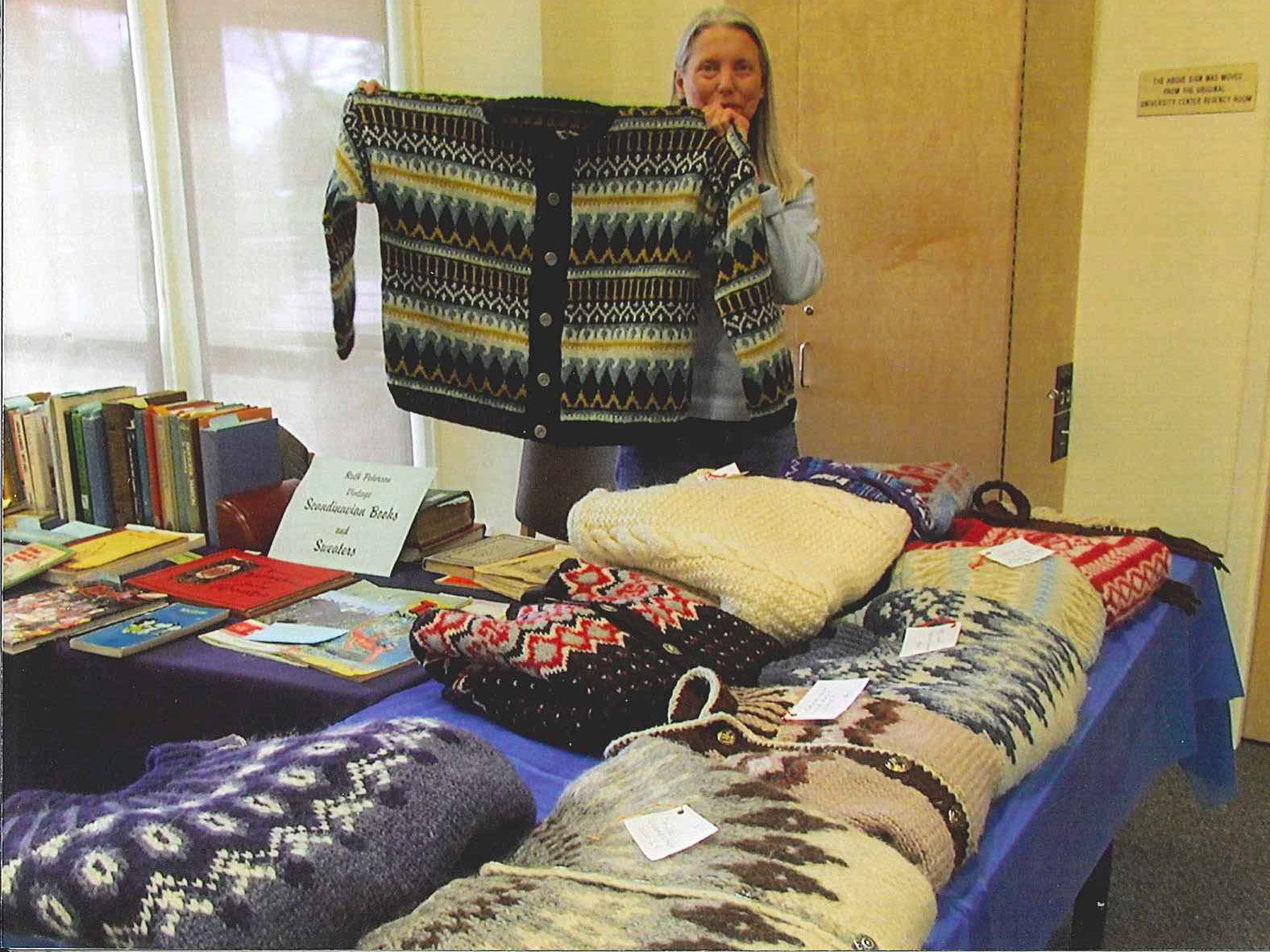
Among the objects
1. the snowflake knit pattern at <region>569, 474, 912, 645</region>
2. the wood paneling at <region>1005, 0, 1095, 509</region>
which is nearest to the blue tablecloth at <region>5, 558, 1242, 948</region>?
the snowflake knit pattern at <region>569, 474, 912, 645</region>

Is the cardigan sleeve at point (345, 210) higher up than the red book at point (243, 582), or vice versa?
the cardigan sleeve at point (345, 210)

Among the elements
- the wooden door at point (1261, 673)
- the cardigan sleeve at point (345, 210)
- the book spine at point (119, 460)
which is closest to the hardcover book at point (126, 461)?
the book spine at point (119, 460)

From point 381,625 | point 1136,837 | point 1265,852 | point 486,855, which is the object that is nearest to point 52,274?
point 381,625

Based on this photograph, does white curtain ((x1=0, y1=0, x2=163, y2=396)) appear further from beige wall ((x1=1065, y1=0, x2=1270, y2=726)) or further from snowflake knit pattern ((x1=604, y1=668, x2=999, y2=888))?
beige wall ((x1=1065, y1=0, x2=1270, y2=726))

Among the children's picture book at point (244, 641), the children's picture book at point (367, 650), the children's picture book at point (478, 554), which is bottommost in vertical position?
the children's picture book at point (244, 641)

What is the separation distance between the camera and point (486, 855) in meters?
0.76

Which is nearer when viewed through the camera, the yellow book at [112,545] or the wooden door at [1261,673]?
the yellow book at [112,545]

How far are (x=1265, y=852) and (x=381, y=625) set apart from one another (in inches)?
64.2

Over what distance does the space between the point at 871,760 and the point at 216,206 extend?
2216 millimetres

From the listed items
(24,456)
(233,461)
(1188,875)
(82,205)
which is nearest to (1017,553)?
(1188,875)

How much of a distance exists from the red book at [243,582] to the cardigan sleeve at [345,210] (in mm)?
422

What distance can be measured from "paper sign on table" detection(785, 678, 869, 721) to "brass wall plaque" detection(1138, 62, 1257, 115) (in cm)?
177

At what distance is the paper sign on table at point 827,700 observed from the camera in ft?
2.95

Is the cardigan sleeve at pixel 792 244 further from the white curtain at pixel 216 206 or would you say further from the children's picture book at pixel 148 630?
the white curtain at pixel 216 206
